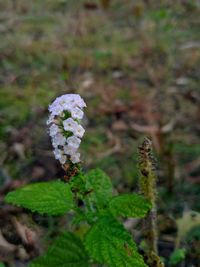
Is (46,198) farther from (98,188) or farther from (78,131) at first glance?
(78,131)

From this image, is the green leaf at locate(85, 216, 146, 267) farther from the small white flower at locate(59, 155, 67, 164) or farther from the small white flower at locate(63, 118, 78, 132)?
the small white flower at locate(63, 118, 78, 132)

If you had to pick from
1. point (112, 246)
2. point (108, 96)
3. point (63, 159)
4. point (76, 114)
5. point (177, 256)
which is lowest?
point (112, 246)

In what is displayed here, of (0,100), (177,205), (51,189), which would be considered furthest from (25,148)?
(51,189)

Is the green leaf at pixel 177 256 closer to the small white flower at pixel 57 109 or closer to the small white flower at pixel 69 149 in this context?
the small white flower at pixel 69 149

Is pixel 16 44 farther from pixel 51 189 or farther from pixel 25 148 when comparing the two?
pixel 51 189

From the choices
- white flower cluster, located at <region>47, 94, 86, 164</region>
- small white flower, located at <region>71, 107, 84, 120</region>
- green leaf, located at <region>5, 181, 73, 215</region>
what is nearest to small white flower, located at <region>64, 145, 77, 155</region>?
white flower cluster, located at <region>47, 94, 86, 164</region>

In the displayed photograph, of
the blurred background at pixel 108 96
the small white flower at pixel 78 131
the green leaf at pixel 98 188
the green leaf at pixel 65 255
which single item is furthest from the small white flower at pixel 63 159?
the blurred background at pixel 108 96

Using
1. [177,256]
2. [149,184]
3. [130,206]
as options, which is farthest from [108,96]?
[130,206]
